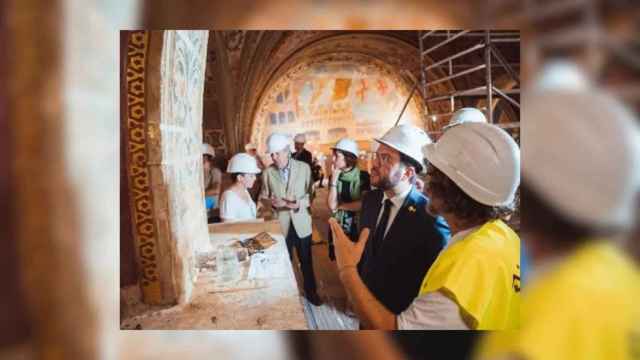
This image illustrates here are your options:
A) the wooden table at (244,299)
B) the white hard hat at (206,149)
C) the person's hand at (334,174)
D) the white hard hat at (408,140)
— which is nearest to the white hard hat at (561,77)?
the white hard hat at (408,140)

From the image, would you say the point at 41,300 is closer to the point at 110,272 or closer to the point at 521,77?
the point at 110,272

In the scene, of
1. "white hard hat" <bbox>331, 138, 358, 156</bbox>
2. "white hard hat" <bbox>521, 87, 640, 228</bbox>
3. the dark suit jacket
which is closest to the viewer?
"white hard hat" <bbox>521, 87, 640, 228</bbox>

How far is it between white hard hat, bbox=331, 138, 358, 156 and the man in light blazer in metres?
0.16

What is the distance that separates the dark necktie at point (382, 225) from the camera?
89.7 inches

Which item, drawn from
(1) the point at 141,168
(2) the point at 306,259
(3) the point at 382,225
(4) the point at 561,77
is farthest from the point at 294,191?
(4) the point at 561,77

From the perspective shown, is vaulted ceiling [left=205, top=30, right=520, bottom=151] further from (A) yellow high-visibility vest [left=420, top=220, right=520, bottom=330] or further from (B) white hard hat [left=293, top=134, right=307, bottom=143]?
(A) yellow high-visibility vest [left=420, top=220, right=520, bottom=330]

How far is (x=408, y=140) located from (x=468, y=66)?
0.40m

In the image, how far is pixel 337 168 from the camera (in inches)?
91.4

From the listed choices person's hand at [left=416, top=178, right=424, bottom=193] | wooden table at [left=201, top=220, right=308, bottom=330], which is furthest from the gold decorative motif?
person's hand at [left=416, top=178, right=424, bottom=193]

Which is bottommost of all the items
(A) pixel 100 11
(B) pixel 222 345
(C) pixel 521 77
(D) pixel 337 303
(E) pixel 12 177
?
(B) pixel 222 345

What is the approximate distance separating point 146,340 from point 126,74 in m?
1.11

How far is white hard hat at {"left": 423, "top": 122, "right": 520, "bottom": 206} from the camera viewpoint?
6.68ft

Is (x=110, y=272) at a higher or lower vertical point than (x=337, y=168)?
lower

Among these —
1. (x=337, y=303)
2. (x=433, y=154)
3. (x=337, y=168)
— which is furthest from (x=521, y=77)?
(x=337, y=303)
